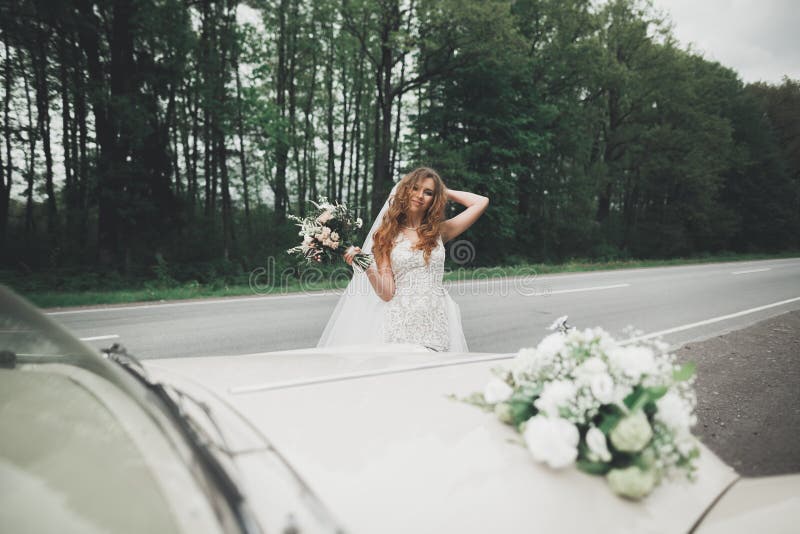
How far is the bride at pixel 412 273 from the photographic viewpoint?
315cm

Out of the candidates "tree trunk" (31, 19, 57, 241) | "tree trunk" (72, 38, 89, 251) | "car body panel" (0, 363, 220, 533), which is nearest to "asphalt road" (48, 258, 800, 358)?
"car body panel" (0, 363, 220, 533)

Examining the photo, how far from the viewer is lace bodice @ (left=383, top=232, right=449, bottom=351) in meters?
3.15

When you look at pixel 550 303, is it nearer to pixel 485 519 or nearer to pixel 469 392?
pixel 469 392

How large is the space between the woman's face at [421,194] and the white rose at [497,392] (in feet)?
6.67

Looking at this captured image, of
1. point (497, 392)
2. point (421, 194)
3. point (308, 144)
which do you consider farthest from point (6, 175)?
point (497, 392)

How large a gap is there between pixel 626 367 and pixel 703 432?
3.00m

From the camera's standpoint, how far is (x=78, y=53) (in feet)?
42.5

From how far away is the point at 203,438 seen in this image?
106cm

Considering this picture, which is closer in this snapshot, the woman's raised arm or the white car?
the white car

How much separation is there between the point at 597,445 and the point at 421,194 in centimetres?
239

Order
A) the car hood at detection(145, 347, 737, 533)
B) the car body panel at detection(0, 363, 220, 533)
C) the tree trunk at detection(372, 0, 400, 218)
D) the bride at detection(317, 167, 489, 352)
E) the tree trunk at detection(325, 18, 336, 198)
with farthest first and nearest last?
the tree trunk at detection(325, 18, 336, 198) < the tree trunk at detection(372, 0, 400, 218) < the bride at detection(317, 167, 489, 352) < the car hood at detection(145, 347, 737, 533) < the car body panel at detection(0, 363, 220, 533)

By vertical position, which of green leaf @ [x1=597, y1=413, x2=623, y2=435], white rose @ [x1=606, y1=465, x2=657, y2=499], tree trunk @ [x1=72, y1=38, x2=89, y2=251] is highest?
tree trunk @ [x1=72, y1=38, x2=89, y2=251]

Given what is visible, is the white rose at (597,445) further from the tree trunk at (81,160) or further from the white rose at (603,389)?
the tree trunk at (81,160)

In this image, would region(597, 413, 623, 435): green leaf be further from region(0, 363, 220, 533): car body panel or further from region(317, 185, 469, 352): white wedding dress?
region(317, 185, 469, 352): white wedding dress
